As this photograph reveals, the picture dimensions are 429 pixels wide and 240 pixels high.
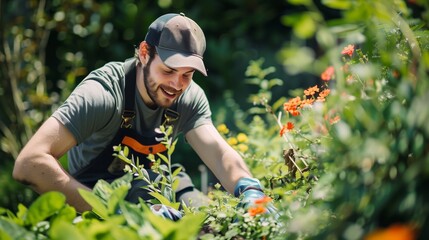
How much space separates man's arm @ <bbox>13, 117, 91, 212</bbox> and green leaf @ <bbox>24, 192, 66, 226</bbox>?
0.74m

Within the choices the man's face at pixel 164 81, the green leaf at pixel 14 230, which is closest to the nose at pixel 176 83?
the man's face at pixel 164 81

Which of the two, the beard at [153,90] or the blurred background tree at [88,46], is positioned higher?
the beard at [153,90]

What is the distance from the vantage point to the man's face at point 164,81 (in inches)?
119

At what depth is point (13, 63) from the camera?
5555mm

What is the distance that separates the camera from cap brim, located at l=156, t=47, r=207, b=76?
2.96 m

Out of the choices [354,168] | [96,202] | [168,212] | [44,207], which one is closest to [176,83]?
[168,212]

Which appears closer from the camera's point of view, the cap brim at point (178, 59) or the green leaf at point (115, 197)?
the green leaf at point (115, 197)

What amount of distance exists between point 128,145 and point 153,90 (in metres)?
0.26

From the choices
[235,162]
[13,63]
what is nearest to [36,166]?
[235,162]

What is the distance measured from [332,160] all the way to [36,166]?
1.37 m

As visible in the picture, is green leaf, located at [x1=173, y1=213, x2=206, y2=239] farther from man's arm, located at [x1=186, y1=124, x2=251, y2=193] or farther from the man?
man's arm, located at [x1=186, y1=124, x2=251, y2=193]

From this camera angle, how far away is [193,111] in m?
3.34

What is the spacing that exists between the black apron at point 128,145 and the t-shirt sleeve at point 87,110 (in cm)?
12

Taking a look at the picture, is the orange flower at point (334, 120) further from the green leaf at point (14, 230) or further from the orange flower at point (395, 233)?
the green leaf at point (14, 230)
